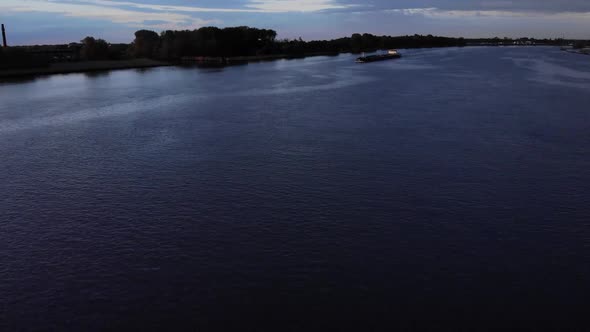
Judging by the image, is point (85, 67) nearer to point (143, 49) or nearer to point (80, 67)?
point (80, 67)

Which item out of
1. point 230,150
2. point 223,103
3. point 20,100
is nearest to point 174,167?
point 230,150

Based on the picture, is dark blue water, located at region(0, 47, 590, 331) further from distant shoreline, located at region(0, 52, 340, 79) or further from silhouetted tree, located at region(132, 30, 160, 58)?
silhouetted tree, located at region(132, 30, 160, 58)

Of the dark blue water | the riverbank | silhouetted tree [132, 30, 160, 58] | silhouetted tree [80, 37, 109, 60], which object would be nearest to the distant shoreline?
the riverbank

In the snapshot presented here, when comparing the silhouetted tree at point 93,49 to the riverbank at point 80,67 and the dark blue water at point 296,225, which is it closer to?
the riverbank at point 80,67

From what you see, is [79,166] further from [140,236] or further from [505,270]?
[505,270]

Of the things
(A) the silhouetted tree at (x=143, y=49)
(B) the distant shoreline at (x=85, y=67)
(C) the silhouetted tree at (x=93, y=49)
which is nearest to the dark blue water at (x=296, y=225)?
(B) the distant shoreline at (x=85, y=67)

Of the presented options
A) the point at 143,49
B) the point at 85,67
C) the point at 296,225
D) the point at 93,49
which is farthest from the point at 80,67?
the point at 296,225
